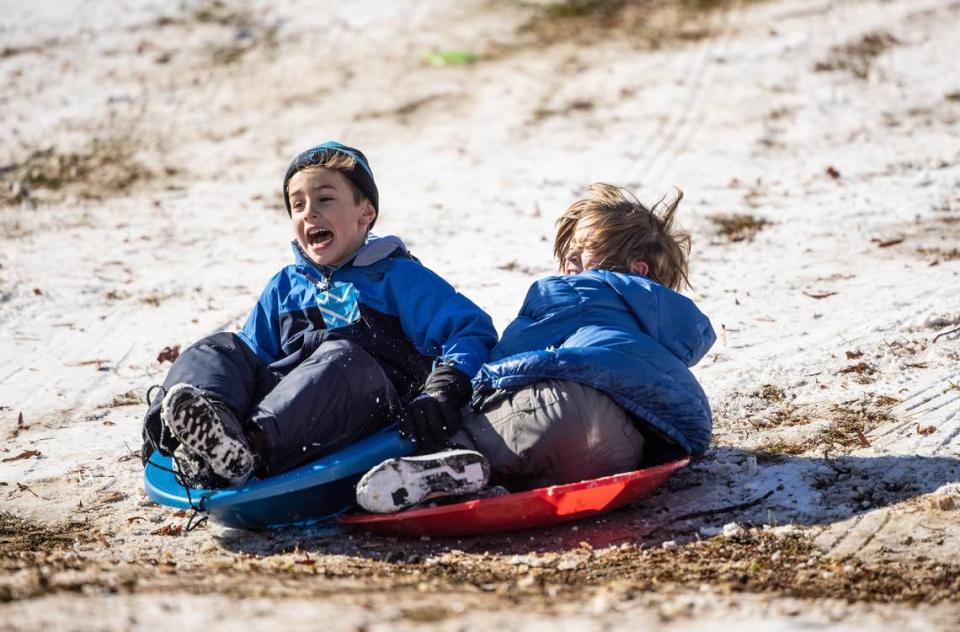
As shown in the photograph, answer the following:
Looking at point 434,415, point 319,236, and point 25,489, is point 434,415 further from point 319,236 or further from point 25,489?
point 25,489

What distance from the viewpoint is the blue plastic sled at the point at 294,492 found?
11.4 ft

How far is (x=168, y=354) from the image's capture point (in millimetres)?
5352

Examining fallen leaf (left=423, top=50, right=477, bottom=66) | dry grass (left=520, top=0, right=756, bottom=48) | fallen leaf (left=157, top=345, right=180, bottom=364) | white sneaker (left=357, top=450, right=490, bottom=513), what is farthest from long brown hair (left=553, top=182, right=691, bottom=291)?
dry grass (left=520, top=0, right=756, bottom=48)

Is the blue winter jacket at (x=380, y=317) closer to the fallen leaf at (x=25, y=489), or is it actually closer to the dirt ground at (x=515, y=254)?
the dirt ground at (x=515, y=254)

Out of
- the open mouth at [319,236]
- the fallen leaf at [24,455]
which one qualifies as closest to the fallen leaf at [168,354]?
the fallen leaf at [24,455]

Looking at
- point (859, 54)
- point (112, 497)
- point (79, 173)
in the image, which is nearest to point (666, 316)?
point (112, 497)

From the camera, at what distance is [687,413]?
3754 millimetres

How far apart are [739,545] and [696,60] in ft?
23.0

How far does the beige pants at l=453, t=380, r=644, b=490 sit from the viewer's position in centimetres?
360

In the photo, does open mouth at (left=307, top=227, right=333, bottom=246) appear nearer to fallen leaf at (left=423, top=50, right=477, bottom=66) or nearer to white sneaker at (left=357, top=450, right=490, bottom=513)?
white sneaker at (left=357, top=450, right=490, bottom=513)

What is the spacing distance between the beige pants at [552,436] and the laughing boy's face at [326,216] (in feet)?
2.94

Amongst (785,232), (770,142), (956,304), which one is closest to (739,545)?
(956,304)

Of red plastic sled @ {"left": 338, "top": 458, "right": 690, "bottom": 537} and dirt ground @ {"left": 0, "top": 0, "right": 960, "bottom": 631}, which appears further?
red plastic sled @ {"left": 338, "top": 458, "right": 690, "bottom": 537}

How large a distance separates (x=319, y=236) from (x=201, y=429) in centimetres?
103
